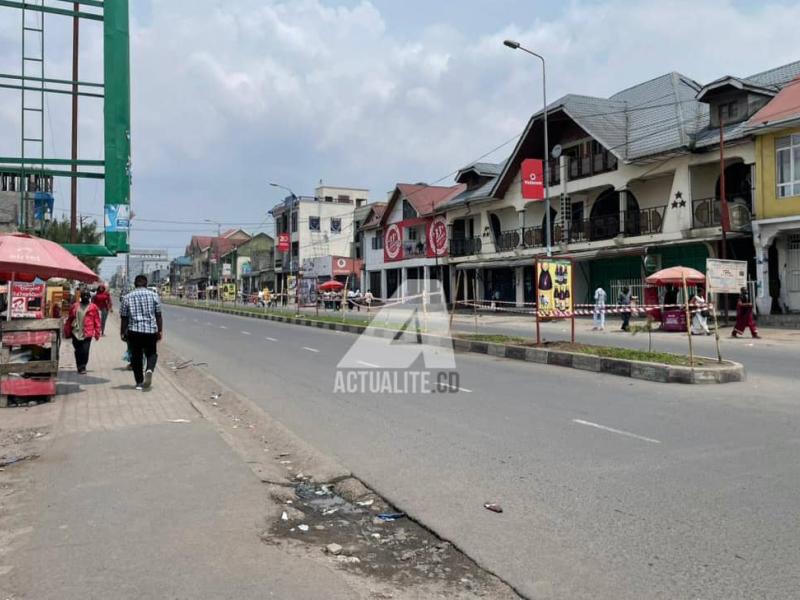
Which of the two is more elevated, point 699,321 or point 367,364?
point 699,321

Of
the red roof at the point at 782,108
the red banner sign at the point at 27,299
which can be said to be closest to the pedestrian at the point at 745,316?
the red roof at the point at 782,108

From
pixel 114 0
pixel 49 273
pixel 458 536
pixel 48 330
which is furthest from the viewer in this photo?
pixel 114 0

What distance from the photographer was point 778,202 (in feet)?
75.8

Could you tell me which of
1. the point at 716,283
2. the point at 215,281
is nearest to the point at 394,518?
the point at 716,283

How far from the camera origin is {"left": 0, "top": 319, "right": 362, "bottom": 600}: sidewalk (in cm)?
350

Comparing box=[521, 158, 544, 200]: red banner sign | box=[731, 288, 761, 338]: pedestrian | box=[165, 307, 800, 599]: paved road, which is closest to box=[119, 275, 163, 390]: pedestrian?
box=[165, 307, 800, 599]: paved road

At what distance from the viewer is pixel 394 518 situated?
4.79 metres

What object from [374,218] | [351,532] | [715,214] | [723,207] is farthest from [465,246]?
[351,532]

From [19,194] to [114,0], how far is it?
4.61m

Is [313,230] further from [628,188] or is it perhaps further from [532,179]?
[628,188]

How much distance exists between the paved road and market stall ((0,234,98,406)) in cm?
307

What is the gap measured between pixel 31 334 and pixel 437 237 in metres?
36.0

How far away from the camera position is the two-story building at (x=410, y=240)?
147 ft

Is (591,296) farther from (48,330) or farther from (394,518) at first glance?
(394,518)
